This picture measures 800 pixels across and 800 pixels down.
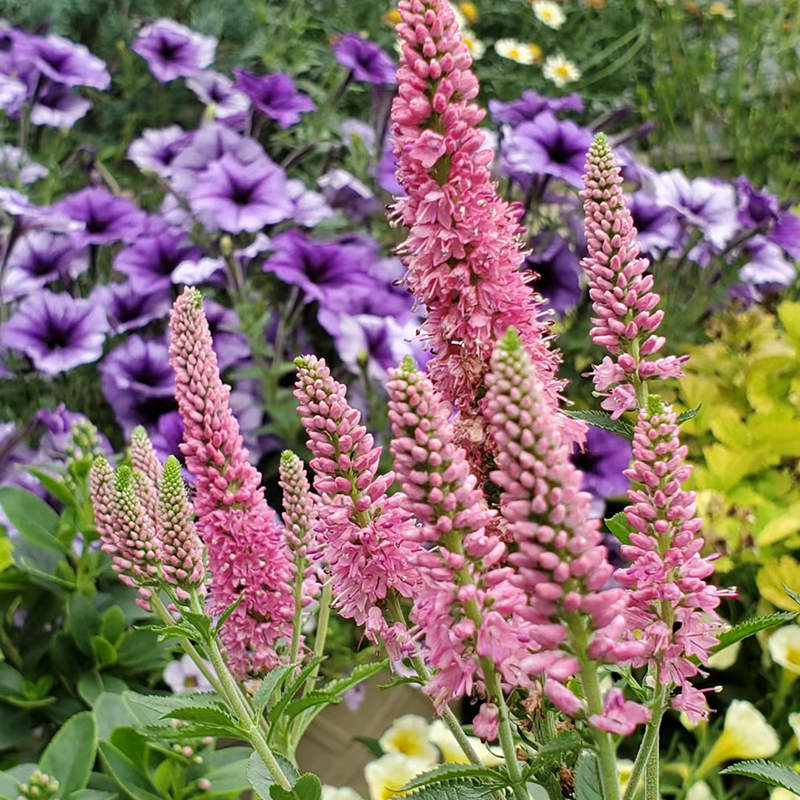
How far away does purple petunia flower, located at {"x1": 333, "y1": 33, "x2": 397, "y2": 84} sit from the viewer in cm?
172

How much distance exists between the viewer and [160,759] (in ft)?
2.98

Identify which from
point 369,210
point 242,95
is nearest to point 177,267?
point 369,210

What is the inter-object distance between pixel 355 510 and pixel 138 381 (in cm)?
103

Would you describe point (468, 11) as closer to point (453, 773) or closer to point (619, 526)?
point (619, 526)

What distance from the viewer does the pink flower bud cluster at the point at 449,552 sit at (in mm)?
382

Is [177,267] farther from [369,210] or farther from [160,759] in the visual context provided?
[160,759]

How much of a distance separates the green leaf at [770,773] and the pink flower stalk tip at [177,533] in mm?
321

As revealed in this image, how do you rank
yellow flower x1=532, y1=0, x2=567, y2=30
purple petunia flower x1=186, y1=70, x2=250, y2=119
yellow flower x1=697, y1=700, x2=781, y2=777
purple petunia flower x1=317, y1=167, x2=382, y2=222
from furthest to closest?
1. yellow flower x1=532, y1=0, x2=567, y2=30
2. purple petunia flower x1=186, y1=70, x2=250, y2=119
3. purple petunia flower x1=317, y1=167, x2=382, y2=222
4. yellow flower x1=697, y1=700, x2=781, y2=777

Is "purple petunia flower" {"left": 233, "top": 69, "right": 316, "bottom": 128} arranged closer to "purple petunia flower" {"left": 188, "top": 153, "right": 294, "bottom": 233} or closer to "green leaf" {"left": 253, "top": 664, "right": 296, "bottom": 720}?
"purple petunia flower" {"left": 188, "top": 153, "right": 294, "bottom": 233}

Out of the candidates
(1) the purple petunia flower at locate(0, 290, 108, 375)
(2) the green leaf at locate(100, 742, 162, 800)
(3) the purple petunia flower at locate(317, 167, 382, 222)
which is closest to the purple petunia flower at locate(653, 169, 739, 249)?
(3) the purple petunia flower at locate(317, 167, 382, 222)

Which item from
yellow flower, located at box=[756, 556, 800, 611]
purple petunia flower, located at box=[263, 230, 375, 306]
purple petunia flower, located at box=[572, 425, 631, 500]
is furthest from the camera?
purple petunia flower, located at box=[263, 230, 375, 306]

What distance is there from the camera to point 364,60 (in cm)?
176

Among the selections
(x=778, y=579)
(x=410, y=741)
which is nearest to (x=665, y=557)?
(x=410, y=741)

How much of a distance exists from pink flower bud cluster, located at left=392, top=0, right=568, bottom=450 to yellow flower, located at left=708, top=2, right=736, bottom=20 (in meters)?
2.25
